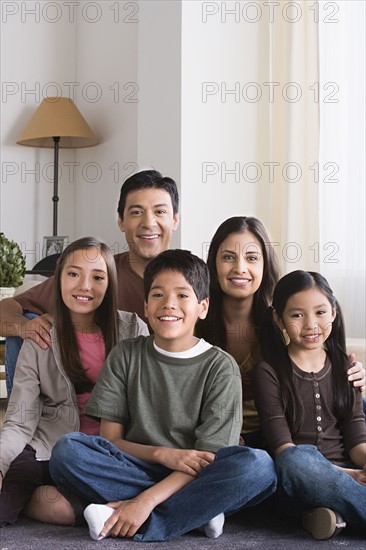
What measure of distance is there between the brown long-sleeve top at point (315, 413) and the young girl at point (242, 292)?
0.12 metres

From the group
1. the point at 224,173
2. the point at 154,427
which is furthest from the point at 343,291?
the point at 154,427

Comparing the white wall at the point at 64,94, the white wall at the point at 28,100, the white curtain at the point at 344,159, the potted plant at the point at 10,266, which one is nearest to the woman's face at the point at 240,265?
the potted plant at the point at 10,266

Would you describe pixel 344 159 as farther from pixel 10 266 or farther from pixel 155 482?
pixel 155 482

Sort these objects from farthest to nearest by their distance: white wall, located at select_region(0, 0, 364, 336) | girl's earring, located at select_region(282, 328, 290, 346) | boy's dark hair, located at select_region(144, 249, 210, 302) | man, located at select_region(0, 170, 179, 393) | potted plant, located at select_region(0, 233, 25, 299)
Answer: white wall, located at select_region(0, 0, 364, 336) < potted plant, located at select_region(0, 233, 25, 299) < man, located at select_region(0, 170, 179, 393) < girl's earring, located at select_region(282, 328, 290, 346) < boy's dark hair, located at select_region(144, 249, 210, 302)

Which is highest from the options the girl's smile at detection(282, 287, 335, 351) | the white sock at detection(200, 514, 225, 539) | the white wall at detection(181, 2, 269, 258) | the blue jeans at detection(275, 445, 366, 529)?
the white wall at detection(181, 2, 269, 258)

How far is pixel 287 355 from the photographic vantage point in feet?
6.61

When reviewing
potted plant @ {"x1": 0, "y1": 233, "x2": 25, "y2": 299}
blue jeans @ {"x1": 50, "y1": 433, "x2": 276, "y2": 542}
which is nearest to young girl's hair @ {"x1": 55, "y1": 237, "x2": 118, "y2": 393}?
blue jeans @ {"x1": 50, "y1": 433, "x2": 276, "y2": 542}

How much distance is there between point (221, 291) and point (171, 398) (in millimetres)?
383

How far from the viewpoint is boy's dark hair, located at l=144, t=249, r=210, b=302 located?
196 cm

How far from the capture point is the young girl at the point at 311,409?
5.94ft

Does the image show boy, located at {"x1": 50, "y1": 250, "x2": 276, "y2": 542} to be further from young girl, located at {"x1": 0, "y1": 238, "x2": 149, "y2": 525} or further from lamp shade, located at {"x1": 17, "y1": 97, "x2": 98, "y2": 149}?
lamp shade, located at {"x1": 17, "y1": 97, "x2": 98, "y2": 149}

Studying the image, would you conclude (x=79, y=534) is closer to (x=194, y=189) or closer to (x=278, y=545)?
(x=278, y=545)

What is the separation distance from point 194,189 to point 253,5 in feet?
2.65

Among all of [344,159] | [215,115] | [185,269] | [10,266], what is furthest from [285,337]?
[215,115]
